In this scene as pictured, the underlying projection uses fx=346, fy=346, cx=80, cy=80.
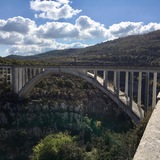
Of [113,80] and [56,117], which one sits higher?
[113,80]

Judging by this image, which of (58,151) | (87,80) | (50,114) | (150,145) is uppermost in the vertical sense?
(150,145)

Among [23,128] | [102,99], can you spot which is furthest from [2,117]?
[102,99]

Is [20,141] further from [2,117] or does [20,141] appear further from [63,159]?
[63,159]

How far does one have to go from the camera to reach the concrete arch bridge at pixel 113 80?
112 feet

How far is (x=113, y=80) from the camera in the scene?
4181 centimetres

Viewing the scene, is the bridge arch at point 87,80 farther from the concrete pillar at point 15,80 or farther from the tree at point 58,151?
the tree at point 58,151

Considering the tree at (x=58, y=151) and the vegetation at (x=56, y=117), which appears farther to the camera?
the vegetation at (x=56, y=117)

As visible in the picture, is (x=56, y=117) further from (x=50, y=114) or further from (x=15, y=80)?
(x=15, y=80)

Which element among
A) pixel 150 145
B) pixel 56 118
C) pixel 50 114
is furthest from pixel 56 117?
pixel 150 145

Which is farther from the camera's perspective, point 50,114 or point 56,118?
point 50,114

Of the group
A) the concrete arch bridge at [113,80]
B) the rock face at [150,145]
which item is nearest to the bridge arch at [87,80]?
the concrete arch bridge at [113,80]

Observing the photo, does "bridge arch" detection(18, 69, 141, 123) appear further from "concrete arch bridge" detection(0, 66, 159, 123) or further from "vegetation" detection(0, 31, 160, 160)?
"vegetation" detection(0, 31, 160, 160)

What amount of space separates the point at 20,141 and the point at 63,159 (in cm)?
1627

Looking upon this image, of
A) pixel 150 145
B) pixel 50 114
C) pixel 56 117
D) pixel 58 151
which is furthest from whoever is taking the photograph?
pixel 50 114
